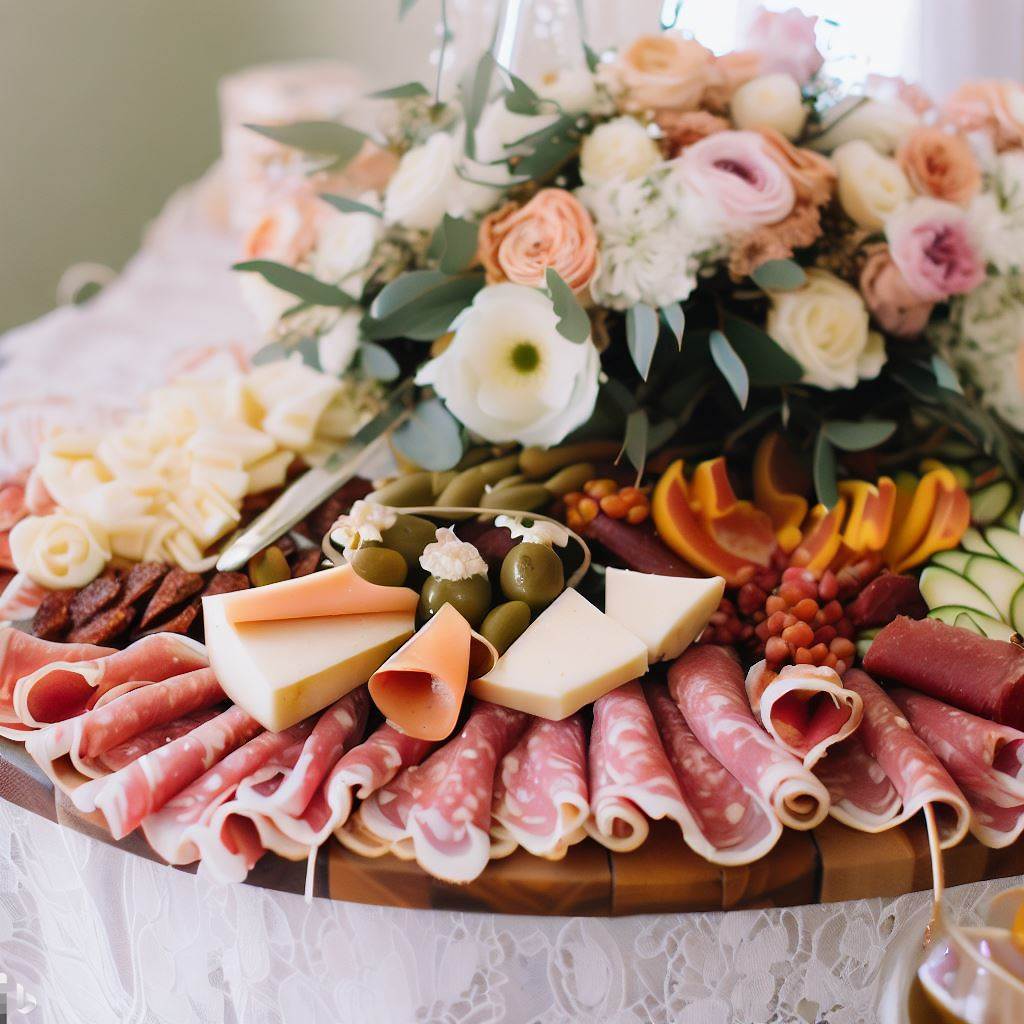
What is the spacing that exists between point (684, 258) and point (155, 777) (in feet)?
2.21

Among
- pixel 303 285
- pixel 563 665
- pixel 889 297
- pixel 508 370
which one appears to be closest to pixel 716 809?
pixel 563 665

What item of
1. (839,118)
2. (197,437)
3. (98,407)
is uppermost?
(839,118)

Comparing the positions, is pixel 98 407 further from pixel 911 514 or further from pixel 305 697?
pixel 911 514

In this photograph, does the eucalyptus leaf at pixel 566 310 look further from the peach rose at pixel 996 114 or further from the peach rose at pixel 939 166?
the peach rose at pixel 996 114

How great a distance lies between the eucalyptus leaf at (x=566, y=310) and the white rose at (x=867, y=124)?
0.40 metres

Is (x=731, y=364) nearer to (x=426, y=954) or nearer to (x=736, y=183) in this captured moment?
(x=736, y=183)

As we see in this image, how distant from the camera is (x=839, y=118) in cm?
105

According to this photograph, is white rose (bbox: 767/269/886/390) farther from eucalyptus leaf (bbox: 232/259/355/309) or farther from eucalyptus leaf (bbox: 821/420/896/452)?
eucalyptus leaf (bbox: 232/259/355/309)

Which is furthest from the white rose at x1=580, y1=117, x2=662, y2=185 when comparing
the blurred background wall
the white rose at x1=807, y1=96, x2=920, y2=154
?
the blurred background wall

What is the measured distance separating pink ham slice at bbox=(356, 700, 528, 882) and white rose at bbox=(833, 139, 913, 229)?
0.67 meters

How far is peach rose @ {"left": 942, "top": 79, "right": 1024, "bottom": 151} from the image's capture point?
1.06 metres

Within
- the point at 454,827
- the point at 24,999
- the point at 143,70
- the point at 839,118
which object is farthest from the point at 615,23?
the point at 143,70

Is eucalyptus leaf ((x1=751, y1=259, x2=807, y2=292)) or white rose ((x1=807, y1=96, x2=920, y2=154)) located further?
white rose ((x1=807, y1=96, x2=920, y2=154))

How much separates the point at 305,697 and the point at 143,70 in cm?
258
